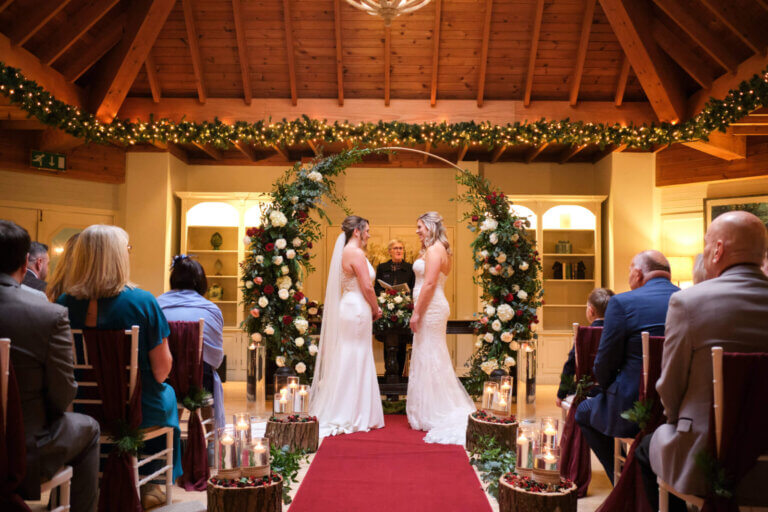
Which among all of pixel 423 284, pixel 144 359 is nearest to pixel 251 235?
pixel 423 284

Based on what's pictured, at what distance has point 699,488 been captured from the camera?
2330 mm

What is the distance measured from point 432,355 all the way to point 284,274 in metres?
1.81

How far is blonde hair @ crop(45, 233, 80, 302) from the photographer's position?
3314mm

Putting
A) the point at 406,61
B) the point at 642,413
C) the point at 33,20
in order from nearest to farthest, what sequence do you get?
the point at 642,413
the point at 33,20
the point at 406,61

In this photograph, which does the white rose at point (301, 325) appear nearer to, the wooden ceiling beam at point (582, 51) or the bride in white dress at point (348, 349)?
the bride in white dress at point (348, 349)

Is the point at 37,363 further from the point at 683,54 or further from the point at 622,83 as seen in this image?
the point at 622,83

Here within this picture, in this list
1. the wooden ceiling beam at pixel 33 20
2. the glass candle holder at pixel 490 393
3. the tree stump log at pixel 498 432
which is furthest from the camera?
the wooden ceiling beam at pixel 33 20

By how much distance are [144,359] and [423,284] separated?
3060 millimetres

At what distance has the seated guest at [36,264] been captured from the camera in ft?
14.5

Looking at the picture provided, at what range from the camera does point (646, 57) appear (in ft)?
24.9

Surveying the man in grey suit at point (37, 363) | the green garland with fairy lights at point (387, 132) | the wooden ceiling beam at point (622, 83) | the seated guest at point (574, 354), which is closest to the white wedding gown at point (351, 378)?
the seated guest at point (574, 354)

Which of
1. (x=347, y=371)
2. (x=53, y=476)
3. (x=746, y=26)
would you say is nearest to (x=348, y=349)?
(x=347, y=371)

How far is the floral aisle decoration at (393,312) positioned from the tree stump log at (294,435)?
2.24 metres

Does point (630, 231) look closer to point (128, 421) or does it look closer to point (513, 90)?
point (513, 90)
